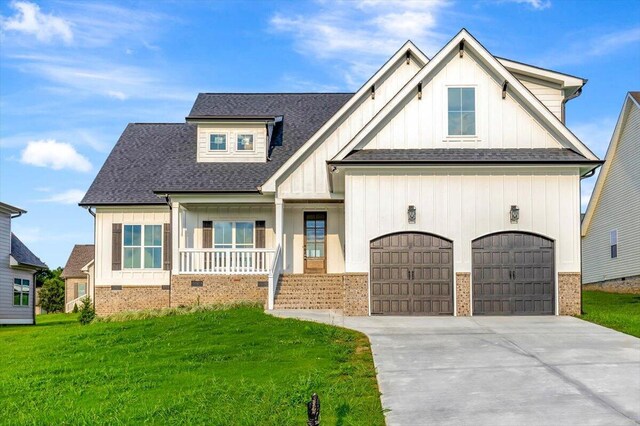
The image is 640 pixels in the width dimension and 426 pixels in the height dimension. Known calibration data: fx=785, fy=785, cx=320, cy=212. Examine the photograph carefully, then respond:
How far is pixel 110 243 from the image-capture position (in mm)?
28531

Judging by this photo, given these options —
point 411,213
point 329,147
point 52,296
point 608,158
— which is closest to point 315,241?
point 329,147

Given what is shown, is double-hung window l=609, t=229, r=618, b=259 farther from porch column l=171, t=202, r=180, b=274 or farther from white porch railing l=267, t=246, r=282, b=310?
porch column l=171, t=202, r=180, b=274

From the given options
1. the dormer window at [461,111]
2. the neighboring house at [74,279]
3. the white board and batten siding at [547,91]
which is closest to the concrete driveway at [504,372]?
the dormer window at [461,111]

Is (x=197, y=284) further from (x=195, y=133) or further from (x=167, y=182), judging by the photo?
(x=195, y=133)

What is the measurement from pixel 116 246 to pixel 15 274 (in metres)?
11.3

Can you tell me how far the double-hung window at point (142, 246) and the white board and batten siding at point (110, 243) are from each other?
18cm

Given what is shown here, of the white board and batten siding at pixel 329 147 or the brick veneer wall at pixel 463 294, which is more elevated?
the white board and batten siding at pixel 329 147

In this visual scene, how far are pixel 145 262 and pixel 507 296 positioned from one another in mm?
13425

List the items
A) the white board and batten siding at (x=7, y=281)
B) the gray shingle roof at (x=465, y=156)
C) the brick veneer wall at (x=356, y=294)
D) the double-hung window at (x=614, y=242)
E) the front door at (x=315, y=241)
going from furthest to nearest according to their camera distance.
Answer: the white board and batten siding at (x=7, y=281) < the double-hung window at (x=614, y=242) < the front door at (x=315, y=241) < the brick veneer wall at (x=356, y=294) < the gray shingle roof at (x=465, y=156)

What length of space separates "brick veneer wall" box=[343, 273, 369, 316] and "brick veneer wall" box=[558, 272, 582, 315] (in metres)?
5.29

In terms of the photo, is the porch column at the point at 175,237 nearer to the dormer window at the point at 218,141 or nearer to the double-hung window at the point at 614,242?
the dormer window at the point at 218,141

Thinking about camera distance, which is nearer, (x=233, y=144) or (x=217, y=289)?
(x=217, y=289)

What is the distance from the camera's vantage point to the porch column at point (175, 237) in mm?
26016

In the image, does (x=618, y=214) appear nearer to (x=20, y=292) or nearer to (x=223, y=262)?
(x=223, y=262)
